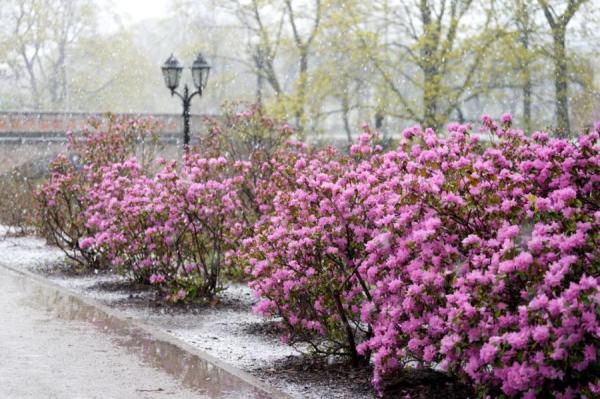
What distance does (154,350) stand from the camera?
25.0 feet

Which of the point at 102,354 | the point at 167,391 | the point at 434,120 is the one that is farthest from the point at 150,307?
the point at 434,120

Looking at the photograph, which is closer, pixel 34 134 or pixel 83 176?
pixel 83 176

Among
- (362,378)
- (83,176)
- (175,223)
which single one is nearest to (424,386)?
(362,378)

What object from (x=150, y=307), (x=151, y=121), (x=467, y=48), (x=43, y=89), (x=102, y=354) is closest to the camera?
(x=102, y=354)

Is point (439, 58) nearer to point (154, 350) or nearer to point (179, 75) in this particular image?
point (179, 75)

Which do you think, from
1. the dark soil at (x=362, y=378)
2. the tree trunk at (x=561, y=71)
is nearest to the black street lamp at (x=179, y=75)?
→ the dark soil at (x=362, y=378)

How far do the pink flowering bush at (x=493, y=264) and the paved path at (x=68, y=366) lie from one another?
1527mm

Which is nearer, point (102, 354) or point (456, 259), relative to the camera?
point (456, 259)

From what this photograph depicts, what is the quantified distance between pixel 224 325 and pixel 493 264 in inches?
190

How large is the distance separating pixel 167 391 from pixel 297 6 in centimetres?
2929

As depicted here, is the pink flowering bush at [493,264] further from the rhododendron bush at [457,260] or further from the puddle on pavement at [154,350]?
the puddle on pavement at [154,350]

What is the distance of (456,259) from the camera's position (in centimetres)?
577

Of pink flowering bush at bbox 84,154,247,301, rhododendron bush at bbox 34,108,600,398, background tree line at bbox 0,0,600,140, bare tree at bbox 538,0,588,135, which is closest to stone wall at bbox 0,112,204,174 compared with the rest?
background tree line at bbox 0,0,600,140

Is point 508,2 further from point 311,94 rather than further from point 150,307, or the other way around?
point 150,307
